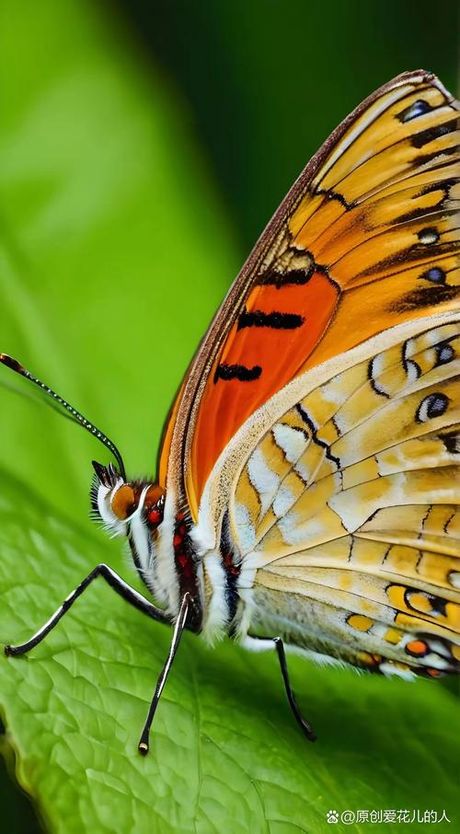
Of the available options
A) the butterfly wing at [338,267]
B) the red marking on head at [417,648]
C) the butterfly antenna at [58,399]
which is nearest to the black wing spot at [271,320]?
the butterfly wing at [338,267]

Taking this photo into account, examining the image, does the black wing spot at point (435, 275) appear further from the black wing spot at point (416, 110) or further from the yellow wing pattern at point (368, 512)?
the black wing spot at point (416, 110)

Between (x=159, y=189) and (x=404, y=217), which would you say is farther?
(x=159, y=189)

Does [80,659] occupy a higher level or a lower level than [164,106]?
lower

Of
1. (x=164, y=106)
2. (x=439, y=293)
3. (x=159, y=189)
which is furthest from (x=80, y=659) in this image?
(x=164, y=106)

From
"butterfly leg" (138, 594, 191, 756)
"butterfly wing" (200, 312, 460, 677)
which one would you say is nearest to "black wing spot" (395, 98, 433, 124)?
"butterfly wing" (200, 312, 460, 677)

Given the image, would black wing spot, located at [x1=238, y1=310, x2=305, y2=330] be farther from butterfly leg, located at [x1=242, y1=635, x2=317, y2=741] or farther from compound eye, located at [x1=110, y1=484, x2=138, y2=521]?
butterfly leg, located at [x1=242, y1=635, x2=317, y2=741]

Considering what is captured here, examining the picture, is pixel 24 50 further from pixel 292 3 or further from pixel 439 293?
pixel 439 293
